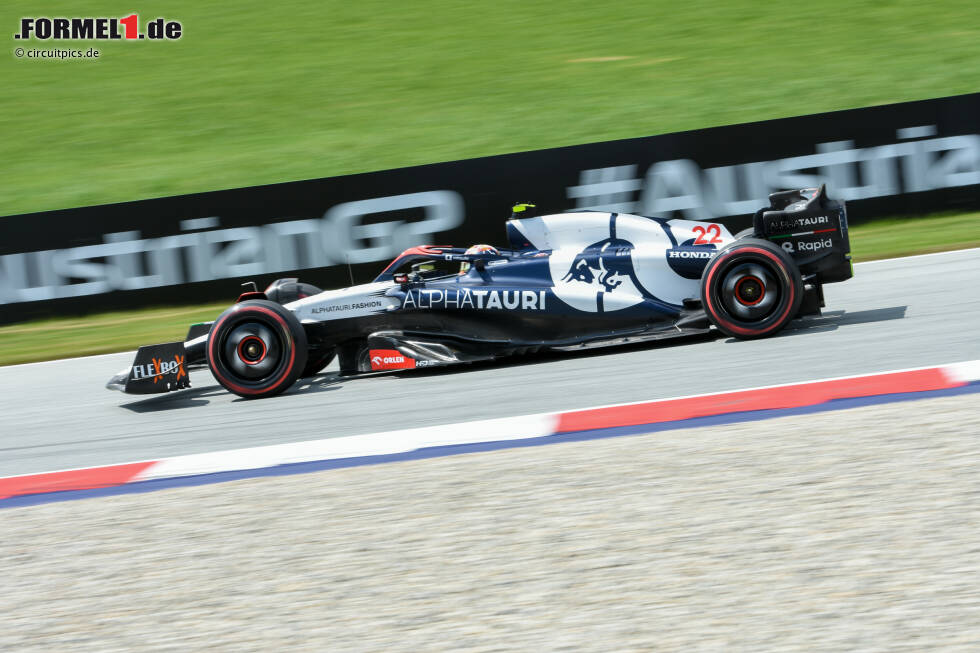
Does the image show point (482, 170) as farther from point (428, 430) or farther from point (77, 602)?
point (77, 602)

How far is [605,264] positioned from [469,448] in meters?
2.49

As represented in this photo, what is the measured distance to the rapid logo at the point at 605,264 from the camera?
310 inches

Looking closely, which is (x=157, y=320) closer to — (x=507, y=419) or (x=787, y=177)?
(x=507, y=419)

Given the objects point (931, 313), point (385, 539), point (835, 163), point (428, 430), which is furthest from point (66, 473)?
point (835, 163)

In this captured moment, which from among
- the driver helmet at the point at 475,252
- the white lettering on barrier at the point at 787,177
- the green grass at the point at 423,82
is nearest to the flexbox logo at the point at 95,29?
the green grass at the point at 423,82

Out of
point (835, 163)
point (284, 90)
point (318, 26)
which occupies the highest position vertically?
point (318, 26)

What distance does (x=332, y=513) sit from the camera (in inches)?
197

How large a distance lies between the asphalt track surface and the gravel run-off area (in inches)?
41.3

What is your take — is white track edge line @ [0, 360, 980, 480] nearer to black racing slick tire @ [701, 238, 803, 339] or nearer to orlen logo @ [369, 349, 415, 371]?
black racing slick tire @ [701, 238, 803, 339]

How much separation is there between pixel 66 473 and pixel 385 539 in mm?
3095

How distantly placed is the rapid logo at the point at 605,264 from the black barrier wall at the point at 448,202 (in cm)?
450

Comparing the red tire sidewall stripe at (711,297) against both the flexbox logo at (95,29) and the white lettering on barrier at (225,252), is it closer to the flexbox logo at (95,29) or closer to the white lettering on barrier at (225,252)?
the white lettering on barrier at (225,252)

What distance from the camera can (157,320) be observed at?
42.0ft

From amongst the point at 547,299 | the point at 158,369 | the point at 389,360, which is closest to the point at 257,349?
the point at 158,369
